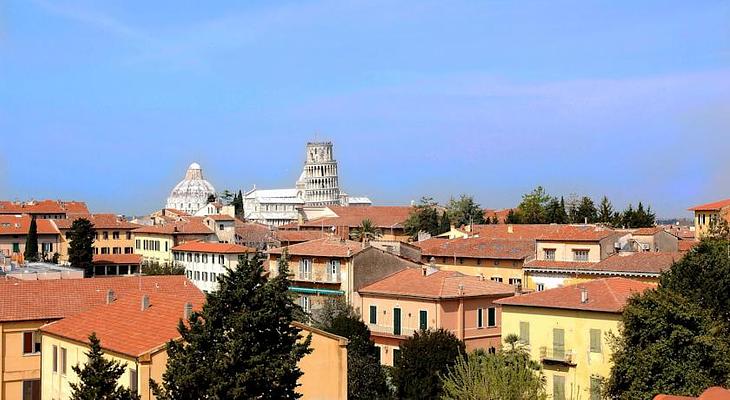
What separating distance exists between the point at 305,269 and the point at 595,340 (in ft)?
80.7

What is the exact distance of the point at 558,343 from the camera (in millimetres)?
40531

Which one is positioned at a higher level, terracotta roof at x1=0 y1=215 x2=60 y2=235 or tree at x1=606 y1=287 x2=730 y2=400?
terracotta roof at x1=0 y1=215 x2=60 y2=235

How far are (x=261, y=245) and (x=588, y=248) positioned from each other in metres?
47.2

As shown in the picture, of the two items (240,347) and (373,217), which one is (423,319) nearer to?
(240,347)

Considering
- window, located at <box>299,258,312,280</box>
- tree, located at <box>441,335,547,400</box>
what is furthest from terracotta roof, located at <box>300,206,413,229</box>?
tree, located at <box>441,335,547,400</box>

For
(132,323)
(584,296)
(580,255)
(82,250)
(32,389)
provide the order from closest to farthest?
(132,323)
(32,389)
(584,296)
(580,255)
(82,250)

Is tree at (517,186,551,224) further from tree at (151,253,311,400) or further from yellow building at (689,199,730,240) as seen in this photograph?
tree at (151,253,311,400)

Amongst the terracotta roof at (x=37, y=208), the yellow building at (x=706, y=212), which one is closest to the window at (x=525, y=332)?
the yellow building at (x=706, y=212)

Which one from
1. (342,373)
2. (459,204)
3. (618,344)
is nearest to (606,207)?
(459,204)

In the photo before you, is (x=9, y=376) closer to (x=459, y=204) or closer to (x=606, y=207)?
(x=606, y=207)

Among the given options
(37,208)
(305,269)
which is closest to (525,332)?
(305,269)

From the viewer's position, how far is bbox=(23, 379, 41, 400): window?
36.2 meters

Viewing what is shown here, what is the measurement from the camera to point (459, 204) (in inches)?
4454

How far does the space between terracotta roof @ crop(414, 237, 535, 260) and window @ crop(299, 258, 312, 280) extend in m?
12.7
